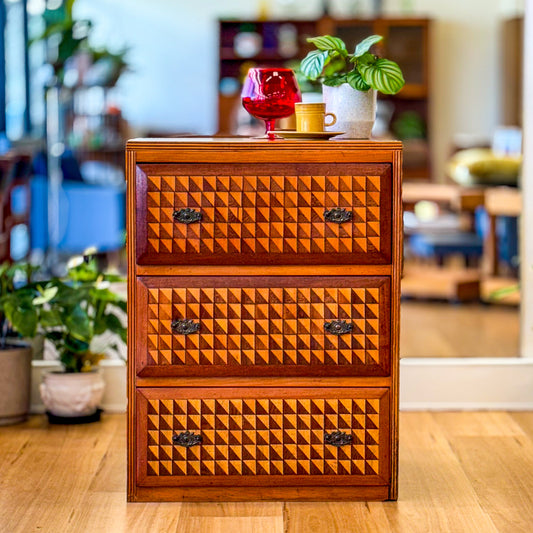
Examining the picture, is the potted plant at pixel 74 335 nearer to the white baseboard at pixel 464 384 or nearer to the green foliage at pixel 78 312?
the green foliage at pixel 78 312

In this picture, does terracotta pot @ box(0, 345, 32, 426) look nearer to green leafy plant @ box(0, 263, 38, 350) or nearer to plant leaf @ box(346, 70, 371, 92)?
green leafy plant @ box(0, 263, 38, 350)

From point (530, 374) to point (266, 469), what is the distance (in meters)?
1.28

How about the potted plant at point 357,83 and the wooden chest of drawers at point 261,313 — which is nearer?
the wooden chest of drawers at point 261,313

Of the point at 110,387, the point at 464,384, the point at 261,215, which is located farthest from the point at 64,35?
the point at 261,215

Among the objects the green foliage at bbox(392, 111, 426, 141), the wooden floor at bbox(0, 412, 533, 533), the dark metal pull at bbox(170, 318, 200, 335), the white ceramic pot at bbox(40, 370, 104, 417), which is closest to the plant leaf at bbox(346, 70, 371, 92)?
the dark metal pull at bbox(170, 318, 200, 335)

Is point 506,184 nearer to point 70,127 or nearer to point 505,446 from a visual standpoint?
point 505,446

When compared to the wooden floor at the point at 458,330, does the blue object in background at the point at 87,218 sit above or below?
above

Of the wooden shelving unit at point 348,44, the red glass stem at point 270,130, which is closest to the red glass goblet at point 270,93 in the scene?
the red glass stem at point 270,130

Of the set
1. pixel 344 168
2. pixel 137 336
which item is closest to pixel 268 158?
pixel 344 168

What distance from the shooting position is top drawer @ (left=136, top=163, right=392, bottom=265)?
237cm

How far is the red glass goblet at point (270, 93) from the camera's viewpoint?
2.47 meters

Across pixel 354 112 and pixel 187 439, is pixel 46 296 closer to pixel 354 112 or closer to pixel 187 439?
pixel 187 439

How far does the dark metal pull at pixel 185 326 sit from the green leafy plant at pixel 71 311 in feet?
2.34

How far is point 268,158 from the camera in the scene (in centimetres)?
237
